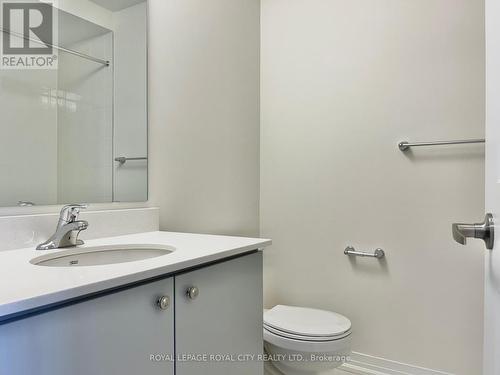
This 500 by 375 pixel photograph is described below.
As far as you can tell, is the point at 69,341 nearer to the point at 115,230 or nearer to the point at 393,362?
the point at 115,230

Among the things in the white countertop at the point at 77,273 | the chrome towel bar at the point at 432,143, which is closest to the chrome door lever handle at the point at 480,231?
the white countertop at the point at 77,273

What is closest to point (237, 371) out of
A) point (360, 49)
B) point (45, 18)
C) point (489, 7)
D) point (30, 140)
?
point (30, 140)

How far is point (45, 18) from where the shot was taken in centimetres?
114

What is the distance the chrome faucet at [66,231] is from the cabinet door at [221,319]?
0.42m

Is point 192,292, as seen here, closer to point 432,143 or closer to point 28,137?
point 28,137

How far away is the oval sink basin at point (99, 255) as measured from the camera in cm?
95

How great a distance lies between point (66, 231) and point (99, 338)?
1.57 ft

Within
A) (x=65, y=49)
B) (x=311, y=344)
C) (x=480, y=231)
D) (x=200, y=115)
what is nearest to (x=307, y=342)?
(x=311, y=344)

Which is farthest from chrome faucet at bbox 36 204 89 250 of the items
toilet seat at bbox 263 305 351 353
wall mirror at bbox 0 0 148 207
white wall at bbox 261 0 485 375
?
white wall at bbox 261 0 485 375

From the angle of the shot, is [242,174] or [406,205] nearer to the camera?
[406,205]

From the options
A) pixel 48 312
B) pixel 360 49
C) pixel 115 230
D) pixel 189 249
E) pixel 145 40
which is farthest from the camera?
pixel 360 49

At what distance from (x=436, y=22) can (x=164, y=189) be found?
1505mm

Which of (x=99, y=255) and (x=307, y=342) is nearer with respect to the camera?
(x=99, y=255)

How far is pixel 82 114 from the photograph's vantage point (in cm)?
125
